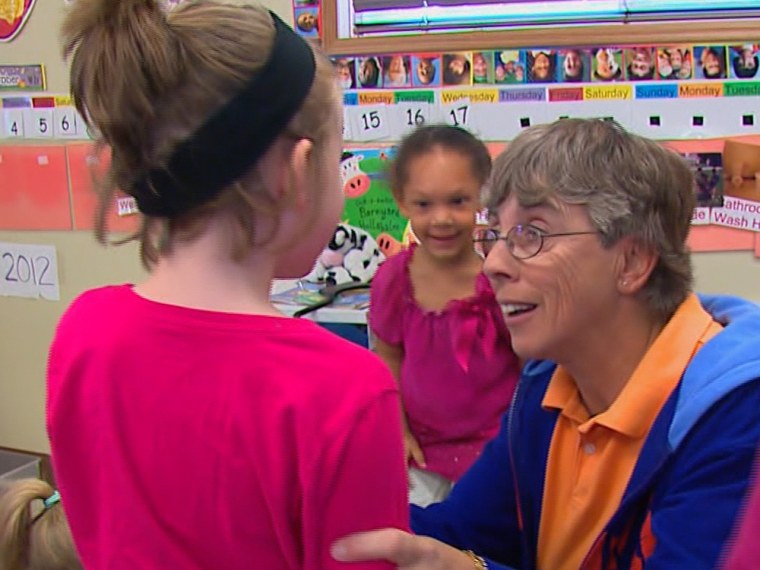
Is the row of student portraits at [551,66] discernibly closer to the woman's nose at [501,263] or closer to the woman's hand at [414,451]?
the woman's hand at [414,451]

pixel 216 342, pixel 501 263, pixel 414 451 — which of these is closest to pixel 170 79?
pixel 216 342

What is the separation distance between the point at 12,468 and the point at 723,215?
2430 mm

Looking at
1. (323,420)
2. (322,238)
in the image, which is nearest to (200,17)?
(322,238)

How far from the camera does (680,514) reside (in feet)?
2.87

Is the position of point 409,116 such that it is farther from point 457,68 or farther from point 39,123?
point 39,123

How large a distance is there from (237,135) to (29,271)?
2474mm

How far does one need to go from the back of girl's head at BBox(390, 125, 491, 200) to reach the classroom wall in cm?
76

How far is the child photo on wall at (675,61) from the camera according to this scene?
212cm

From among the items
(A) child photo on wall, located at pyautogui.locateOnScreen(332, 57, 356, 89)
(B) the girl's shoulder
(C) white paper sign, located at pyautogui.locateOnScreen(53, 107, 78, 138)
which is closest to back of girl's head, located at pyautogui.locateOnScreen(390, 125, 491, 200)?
(B) the girl's shoulder

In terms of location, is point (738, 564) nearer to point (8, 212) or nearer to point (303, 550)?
point (303, 550)

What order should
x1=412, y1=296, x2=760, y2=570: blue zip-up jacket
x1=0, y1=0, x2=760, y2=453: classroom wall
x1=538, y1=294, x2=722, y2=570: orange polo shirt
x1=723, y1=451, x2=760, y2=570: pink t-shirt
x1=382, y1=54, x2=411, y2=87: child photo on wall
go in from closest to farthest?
x1=723, y1=451, x2=760, y2=570: pink t-shirt
x1=412, y1=296, x2=760, y2=570: blue zip-up jacket
x1=538, y1=294, x2=722, y2=570: orange polo shirt
x1=382, y1=54, x2=411, y2=87: child photo on wall
x1=0, y1=0, x2=760, y2=453: classroom wall

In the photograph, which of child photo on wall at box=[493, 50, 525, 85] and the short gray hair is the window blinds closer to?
child photo on wall at box=[493, 50, 525, 85]

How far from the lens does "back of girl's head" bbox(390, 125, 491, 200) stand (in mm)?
1783

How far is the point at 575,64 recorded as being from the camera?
2184 mm
